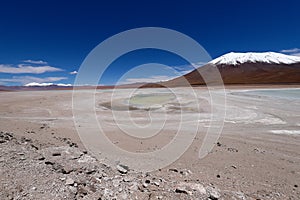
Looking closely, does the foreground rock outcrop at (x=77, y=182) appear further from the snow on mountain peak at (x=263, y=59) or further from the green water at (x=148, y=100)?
the snow on mountain peak at (x=263, y=59)

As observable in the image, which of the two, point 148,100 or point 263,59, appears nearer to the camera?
point 148,100

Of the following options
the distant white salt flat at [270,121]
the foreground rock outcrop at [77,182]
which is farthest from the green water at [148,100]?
the foreground rock outcrop at [77,182]

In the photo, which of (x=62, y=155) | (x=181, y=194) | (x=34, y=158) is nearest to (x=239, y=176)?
(x=181, y=194)

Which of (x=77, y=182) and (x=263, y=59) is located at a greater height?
(x=263, y=59)

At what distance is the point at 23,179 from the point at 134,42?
5327 millimetres

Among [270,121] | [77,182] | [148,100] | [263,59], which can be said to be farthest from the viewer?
[263,59]

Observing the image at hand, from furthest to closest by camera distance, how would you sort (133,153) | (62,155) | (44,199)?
1. (133,153)
2. (62,155)
3. (44,199)

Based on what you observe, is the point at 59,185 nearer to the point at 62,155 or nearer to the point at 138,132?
the point at 62,155

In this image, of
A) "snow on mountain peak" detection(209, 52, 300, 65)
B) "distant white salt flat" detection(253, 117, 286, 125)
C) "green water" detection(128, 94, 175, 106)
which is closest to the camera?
"distant white salt flat" detection(253, 117, 286, 125)

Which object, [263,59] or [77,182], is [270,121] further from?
[263,59]

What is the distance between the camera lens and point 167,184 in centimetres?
371

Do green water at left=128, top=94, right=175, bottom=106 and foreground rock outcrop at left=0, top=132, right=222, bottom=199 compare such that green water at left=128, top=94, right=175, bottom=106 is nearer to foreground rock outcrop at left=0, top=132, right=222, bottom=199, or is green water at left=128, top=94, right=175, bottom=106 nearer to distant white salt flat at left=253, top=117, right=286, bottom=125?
distant white salt flat at left=253, top=117, right=286, bottom=125

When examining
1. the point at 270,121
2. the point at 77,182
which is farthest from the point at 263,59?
the point at 77,182

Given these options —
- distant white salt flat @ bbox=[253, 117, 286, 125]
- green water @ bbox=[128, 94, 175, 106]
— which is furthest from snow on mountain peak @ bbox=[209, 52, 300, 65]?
distant white salt flat @ bbox=[253, 117, 286, 125]
